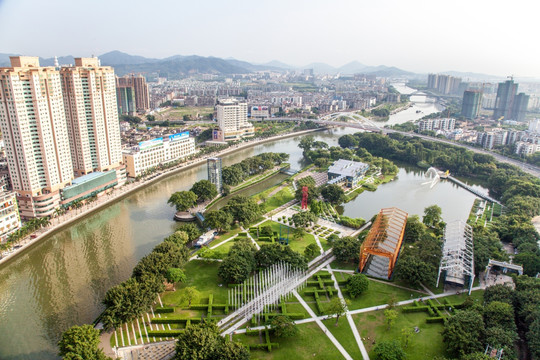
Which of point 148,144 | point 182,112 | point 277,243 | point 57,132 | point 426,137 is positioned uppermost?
point 57,132

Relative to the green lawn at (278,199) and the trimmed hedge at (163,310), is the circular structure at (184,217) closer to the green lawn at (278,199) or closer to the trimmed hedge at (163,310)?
the green lawn at (278,199)

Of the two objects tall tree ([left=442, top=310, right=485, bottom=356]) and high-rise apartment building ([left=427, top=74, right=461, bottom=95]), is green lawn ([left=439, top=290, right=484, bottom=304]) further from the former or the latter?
high-rise apartment building ([left=427, top=74, right=461, bottom=95])

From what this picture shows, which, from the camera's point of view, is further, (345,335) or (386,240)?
(386,240)

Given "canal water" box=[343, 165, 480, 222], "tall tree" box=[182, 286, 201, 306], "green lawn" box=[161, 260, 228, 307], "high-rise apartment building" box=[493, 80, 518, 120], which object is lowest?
"canal water" box=[343, 165, 480, 222]

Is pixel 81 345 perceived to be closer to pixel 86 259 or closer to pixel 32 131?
pixel 86 259

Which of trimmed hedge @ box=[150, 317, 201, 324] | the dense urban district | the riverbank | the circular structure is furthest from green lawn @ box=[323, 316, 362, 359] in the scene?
the riverbank

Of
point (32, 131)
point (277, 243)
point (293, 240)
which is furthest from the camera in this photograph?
point (32, 131)

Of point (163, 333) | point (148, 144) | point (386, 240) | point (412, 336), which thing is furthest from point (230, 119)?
point (412, 336)
